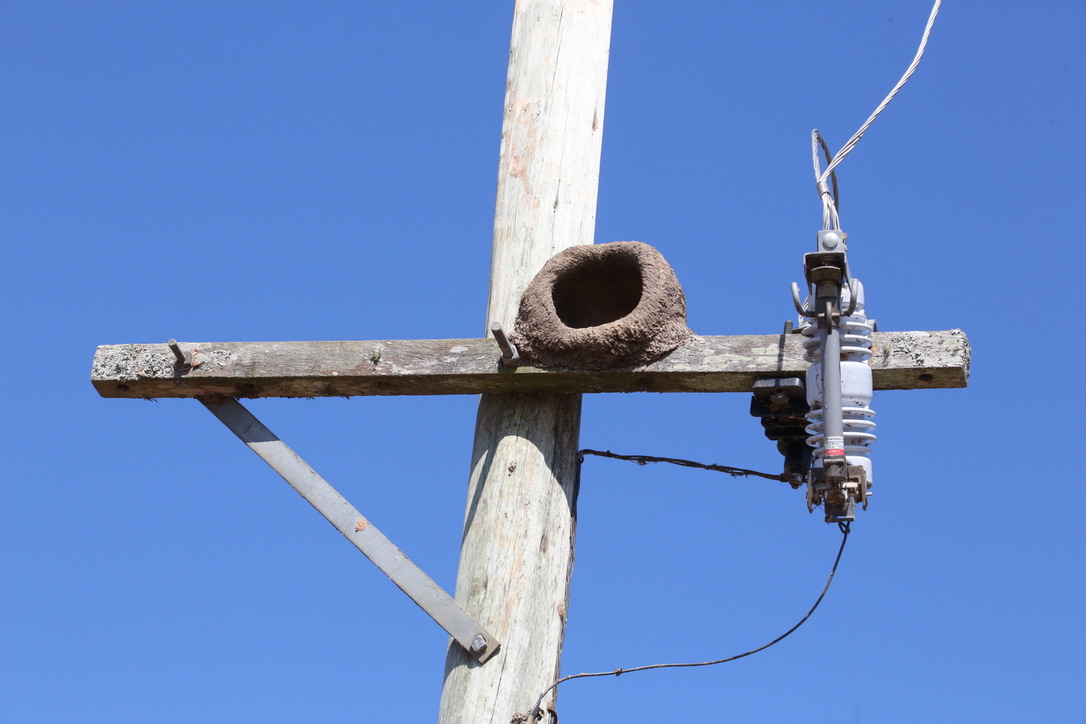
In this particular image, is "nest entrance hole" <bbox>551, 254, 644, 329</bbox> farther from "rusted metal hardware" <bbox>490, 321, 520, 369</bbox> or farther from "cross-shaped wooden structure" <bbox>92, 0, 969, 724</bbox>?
"rusted metal hardware" <bbox>490, 321, 520, 369</bbox>

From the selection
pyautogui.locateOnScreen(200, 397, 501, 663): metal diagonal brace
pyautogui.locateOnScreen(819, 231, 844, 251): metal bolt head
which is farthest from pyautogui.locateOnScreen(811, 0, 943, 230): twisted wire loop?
pyautogui.locateOnScreen(200, 397, 501, 663): metal diagonal brace

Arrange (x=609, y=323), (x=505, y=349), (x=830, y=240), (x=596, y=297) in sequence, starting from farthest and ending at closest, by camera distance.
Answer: (x=596, y=297), (x=609, y=323), (x=505, y=349), (x=830, y=240)

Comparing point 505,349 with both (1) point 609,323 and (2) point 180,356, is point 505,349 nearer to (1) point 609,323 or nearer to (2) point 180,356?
(1) point 609,323

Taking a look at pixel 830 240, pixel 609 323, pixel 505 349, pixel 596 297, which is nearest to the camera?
pixel 830 240

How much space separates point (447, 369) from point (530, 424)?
277 millimetres

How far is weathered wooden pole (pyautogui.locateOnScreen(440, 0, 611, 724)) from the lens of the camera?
11.6 feet

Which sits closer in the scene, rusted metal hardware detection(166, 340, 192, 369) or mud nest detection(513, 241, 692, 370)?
mud nest detection(513, 241, 692, 370)

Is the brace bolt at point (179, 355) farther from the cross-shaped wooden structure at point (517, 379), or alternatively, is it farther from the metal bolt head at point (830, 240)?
the metal bolt head at point (830, 240)

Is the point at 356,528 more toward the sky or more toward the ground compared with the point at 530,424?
more toward the ground

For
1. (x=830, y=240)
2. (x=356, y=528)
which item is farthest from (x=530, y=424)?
(x=830, y=240)

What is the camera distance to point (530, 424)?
383cm

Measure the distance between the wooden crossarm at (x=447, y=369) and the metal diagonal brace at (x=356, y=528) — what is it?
0.10 metres

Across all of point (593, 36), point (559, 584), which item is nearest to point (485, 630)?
point (559, 584)

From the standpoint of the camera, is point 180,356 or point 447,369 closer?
point 447,369
